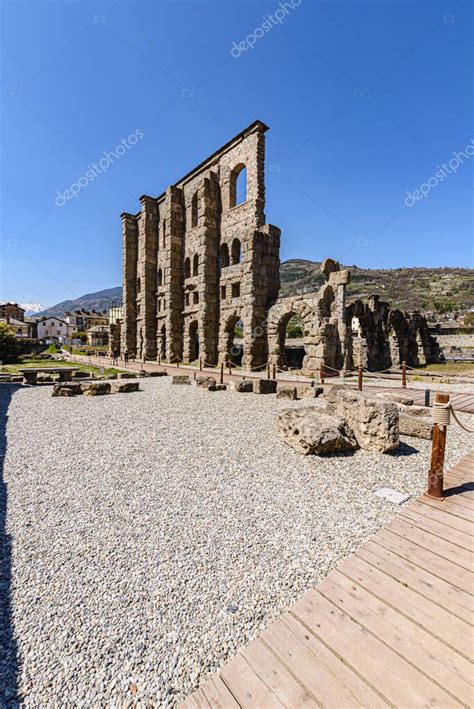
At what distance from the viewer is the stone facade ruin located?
56.2 ft

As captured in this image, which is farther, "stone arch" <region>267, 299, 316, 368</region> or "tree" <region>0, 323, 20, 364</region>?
"tree" <region>0, 323, 20, 364</region>

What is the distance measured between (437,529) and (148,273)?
99.1ft

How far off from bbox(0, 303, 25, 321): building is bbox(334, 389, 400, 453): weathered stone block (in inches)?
3749

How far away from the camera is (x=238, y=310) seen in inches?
823

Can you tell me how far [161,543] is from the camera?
126 inches

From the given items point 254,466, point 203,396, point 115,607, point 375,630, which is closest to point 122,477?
point 254,466

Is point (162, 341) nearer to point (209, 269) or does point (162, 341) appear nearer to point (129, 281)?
point (209, 269)

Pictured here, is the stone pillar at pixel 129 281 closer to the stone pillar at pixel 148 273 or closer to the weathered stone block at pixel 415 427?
the stone pillar at pixel 148 273

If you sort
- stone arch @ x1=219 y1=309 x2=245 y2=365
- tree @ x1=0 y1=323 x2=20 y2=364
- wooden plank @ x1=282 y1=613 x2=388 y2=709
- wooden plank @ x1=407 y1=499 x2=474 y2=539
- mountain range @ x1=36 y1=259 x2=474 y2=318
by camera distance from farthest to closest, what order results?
mountain range @ x1=36 y1=259 x2=474 y2=318, tree @ x1=0 y1=323 x2=20 y2=364, stone arch @ x1=219 y1=309 x2=245 y2=365, wooden plank @ x1=407 y1=499 x2=474 y2=539, wooden plank @ x1=282 y1=613 x2=388 y2=709

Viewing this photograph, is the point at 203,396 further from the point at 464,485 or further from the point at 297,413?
the point at 464,485

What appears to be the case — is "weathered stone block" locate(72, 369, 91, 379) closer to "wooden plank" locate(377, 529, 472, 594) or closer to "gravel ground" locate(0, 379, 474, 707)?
"gravel ground" locate(0, 379, 474, 707)

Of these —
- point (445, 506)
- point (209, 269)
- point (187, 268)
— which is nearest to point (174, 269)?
point (187, 268)

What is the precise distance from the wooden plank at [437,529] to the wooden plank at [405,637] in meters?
1.16

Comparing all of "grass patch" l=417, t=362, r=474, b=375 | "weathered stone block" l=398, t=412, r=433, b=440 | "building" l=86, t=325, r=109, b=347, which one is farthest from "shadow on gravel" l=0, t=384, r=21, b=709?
"building" l=86, t=325, r=109, b=347
